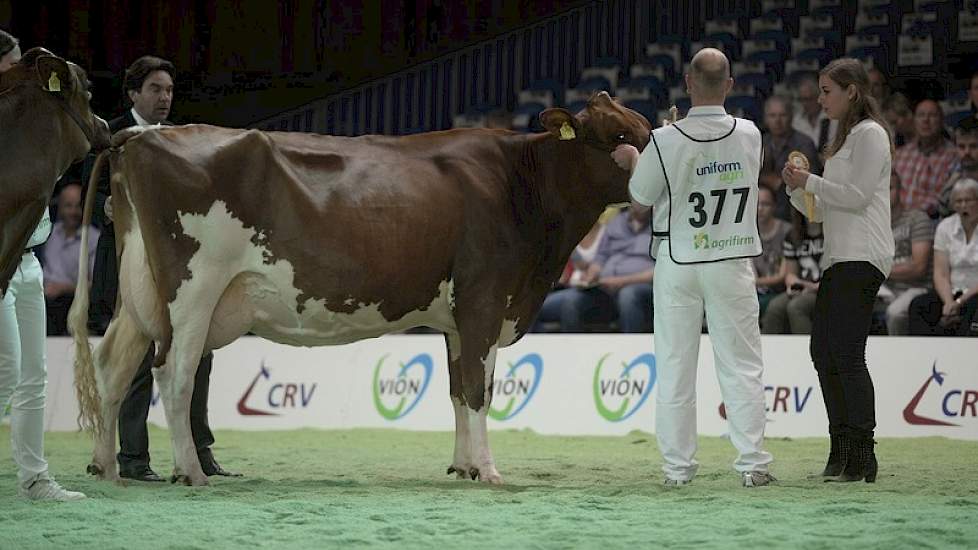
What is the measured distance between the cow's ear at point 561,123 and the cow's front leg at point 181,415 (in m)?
2.36

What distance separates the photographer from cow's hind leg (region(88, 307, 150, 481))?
681 cm

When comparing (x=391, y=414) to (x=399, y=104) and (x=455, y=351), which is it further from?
(x=399, y=104)

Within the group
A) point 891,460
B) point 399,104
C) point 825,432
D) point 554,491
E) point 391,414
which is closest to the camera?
→ point 554,491

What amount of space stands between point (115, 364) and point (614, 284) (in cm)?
617

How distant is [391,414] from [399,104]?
17.2 ft

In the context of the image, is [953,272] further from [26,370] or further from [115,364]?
[26,370]

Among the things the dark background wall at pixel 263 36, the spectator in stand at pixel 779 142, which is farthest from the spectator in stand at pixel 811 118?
the dark background wall at pixel 263 36

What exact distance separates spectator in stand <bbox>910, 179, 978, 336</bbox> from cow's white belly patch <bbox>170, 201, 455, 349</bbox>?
17.5ft

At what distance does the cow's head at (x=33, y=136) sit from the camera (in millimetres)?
5512

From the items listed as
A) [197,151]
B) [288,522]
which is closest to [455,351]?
[197,151]

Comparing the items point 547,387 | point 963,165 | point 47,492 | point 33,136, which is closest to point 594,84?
point 963,165

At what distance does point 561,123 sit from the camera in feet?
23.8

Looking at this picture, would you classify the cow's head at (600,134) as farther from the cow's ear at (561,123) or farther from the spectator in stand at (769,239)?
the spectator in stand at (769,239)

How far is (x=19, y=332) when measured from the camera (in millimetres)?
5887
